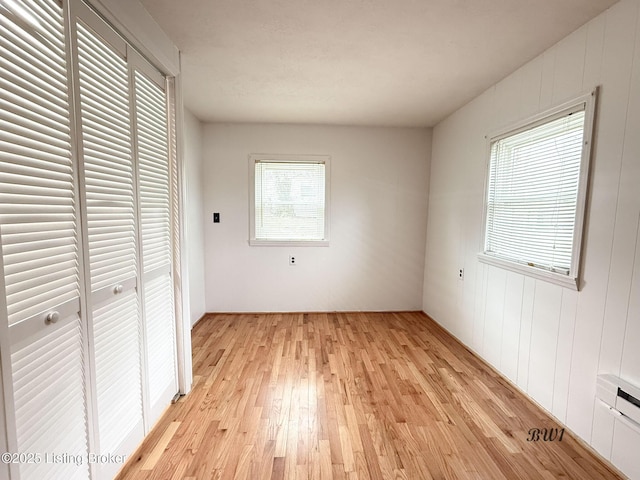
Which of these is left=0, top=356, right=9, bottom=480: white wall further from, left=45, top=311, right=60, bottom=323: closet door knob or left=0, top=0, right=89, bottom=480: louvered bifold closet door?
left=45, top=311, right=60, bottom=323: closet door knob

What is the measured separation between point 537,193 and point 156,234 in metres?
2.65

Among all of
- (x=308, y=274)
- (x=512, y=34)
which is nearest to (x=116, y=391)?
(x=308, y=274)

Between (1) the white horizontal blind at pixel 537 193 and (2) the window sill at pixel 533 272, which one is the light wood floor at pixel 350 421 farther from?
(1) the white horizontal blind at pixel 537 193

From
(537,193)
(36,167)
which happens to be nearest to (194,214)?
(36,167)

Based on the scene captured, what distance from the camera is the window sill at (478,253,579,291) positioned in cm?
173

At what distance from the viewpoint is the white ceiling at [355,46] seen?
155 centimetres

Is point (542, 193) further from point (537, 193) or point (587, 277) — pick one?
point (587, 277)

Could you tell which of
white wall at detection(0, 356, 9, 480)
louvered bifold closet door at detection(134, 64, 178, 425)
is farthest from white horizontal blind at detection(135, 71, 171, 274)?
white wall at detection(0, 356, 9, 480)

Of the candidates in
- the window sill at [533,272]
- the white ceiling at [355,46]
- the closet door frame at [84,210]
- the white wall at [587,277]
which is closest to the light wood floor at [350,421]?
the white wall at [587,277]

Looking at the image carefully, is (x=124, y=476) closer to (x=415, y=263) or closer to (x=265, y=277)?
(x=265, y=277)

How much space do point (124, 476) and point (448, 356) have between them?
8.46 ft

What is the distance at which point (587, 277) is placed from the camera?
1635 mm

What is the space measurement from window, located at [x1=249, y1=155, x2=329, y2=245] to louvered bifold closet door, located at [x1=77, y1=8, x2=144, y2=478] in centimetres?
214

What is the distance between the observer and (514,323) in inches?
87.1
